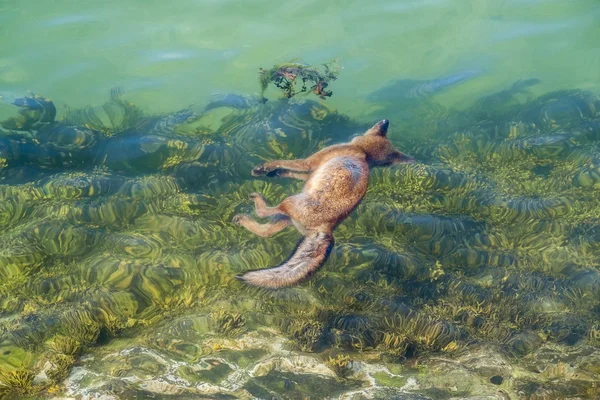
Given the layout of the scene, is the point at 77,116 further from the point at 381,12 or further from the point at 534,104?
the point at 534,104

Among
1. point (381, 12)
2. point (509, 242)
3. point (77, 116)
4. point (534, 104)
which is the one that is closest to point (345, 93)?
point (381, 12)

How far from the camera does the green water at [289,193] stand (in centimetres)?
470

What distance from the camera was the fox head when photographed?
663 centimetres

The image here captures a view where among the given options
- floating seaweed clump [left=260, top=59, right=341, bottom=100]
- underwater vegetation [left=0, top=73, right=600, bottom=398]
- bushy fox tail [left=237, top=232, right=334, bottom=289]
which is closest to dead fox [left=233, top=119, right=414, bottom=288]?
bushy fox tail [left=237, top=232, right=334, bottom=289]

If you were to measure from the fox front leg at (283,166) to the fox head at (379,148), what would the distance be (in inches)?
30.5

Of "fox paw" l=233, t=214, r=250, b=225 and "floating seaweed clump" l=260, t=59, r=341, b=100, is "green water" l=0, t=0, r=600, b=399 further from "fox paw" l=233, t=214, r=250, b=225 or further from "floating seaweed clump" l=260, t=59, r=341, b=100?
"floating seaweed clump" l=260, t=59, r=341, b=100

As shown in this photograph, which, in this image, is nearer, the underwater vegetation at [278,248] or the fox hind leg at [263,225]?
the underwater vegetation at [278,248]

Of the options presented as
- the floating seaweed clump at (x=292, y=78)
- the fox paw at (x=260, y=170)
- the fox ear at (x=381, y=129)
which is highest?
the floating seaweed clump at (x=292, y=78)

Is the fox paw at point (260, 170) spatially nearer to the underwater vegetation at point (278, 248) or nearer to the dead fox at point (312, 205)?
the dead fox at point (312, 205)

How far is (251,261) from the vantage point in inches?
227

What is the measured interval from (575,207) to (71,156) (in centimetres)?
692

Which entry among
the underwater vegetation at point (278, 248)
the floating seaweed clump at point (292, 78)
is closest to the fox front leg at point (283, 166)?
the underwater vegetation at point (278, 248)

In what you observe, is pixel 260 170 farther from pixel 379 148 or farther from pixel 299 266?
pixel 299 266

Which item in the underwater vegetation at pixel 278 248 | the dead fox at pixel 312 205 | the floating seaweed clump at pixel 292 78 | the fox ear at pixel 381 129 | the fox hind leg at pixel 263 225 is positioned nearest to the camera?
the underwater vegetation at pixel 278 248
